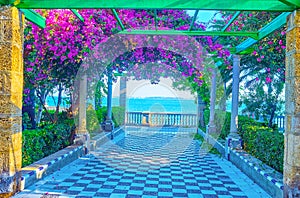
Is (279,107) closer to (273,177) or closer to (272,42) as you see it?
(272,42)

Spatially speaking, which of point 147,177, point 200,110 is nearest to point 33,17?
point 147,177

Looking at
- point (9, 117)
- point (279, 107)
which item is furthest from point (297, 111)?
point (279, 107)

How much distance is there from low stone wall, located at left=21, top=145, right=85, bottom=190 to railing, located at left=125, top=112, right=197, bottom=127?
32.6ft

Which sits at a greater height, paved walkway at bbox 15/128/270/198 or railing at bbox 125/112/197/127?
railing at bbox 125/112/197/127

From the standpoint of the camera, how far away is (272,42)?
253 inches

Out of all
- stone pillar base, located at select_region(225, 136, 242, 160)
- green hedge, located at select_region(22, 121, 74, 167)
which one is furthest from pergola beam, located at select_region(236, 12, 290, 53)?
green hedge, located at select_region(22, 121, 74, 167)

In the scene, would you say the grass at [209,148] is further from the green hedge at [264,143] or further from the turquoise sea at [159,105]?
the turquoise sea at [159,105]

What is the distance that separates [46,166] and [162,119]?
12375 mm

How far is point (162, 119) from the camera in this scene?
18156mm

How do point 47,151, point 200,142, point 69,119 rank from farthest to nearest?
point 200,142
point 69,119
point 47,151

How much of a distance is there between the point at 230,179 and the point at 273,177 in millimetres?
1351

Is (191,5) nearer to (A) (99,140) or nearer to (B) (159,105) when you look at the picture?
(A) (99,140)

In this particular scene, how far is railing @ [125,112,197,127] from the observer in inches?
714

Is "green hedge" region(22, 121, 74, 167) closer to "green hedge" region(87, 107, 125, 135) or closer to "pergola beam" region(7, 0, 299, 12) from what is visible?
"green hedge" region(87, 107, 125, 135)
